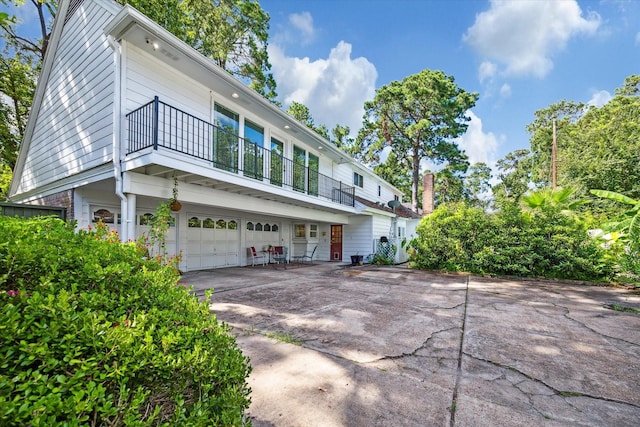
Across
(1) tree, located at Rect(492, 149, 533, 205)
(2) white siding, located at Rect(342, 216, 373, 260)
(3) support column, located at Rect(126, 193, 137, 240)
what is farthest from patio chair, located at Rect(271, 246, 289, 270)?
(1) tree, located at Rect(492, 149, 533, 205)

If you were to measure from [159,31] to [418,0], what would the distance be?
877cm

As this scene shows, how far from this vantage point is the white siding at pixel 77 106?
651cm

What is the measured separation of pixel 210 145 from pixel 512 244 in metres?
10.2

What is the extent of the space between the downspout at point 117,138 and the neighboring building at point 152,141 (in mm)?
22

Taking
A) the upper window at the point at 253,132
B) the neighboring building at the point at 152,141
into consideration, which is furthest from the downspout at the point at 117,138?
the upper window at the point at 253,132

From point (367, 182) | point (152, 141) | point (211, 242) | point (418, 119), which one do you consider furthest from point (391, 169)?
point (152, 141)

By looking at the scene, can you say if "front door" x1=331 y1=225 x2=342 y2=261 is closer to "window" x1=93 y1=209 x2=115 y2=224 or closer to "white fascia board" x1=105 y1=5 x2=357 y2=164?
"white fascia board" x1=105 y1=5 x2=357 y2=164

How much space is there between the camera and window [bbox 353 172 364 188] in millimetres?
17250

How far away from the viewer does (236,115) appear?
348 inches

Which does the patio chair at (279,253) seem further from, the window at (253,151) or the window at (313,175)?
the window at (253,151)

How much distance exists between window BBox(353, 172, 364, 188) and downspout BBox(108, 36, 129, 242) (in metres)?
13.0

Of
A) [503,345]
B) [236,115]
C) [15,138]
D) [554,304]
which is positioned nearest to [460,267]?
[554,304]

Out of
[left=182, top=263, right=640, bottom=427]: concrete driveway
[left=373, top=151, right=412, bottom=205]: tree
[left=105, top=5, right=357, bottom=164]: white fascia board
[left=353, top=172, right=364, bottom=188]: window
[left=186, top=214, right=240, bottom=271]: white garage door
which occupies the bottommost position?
[left=182, top=263, right=640, bottom=427]: concrete driveway

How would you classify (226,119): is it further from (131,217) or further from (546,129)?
(546,129)
